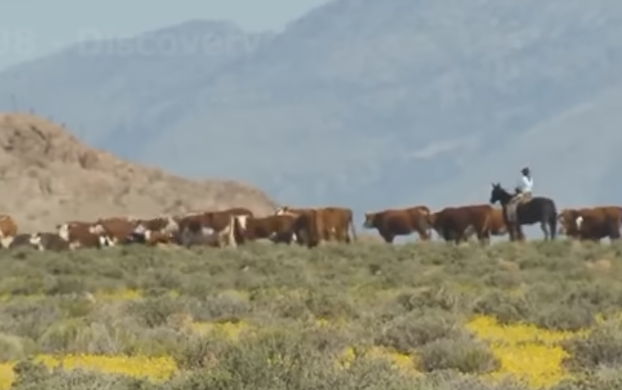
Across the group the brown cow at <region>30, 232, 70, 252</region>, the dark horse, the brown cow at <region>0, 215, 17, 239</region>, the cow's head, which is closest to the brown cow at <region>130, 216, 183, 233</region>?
the brown cow at <region>30, 232, 70, 252</region>

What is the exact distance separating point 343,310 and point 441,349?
5.41m

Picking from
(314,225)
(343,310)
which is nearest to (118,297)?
(343,310)

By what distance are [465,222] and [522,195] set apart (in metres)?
3.82

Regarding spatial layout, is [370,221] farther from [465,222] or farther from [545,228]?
[545,228]

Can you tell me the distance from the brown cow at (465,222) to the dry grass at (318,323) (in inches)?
447

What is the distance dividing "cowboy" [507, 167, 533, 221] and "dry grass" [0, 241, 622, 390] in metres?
8.38

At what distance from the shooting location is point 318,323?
19.0 meters

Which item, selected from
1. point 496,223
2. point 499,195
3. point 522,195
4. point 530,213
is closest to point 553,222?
point 530,213

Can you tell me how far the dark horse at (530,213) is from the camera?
45.2 m

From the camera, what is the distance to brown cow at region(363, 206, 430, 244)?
5297 centimetres

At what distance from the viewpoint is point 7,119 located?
278 feet

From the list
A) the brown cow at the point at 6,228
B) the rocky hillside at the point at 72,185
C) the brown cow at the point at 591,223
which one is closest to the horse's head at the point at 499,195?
the brown cow at the point at 591,223

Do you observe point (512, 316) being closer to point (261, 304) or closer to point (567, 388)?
point (261, 304)

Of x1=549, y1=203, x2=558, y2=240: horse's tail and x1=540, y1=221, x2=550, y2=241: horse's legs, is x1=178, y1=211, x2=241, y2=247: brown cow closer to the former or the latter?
x1=540, y1=221, x2=550, y2=241: horse's legs
